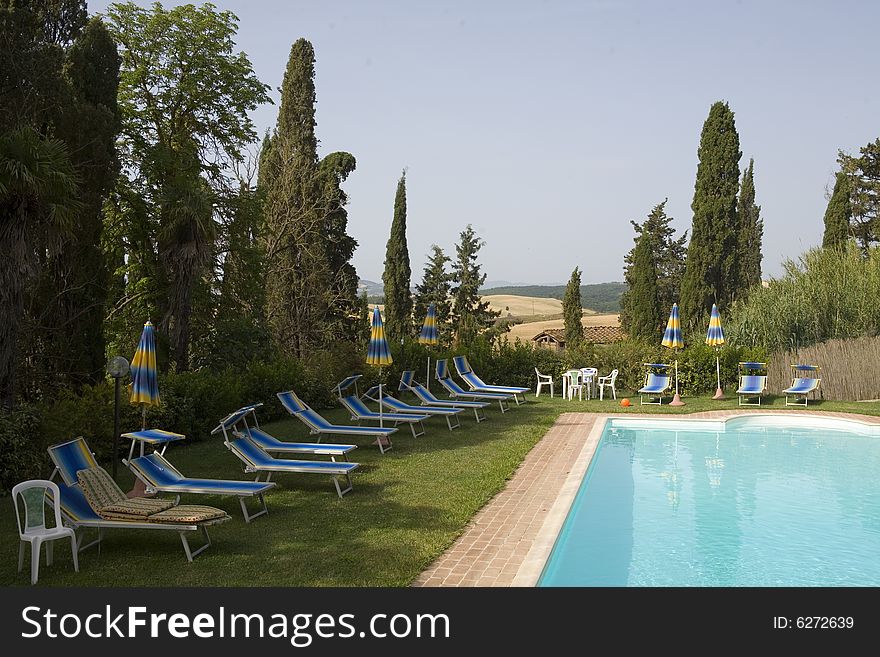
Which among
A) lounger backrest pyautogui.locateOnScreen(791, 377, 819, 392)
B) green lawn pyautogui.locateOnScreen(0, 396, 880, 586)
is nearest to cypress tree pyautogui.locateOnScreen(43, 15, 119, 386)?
green lawn pyautogui.locateOnScreen(0, 396, 880, 586)

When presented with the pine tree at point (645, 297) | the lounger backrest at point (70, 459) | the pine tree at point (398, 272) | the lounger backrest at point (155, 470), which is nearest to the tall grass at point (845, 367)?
the lounger backrest at point (155, 470)

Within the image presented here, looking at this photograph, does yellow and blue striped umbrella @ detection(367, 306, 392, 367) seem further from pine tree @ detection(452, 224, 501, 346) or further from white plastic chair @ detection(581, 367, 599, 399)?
pine tree @ detection(452, 224, 501, 346)

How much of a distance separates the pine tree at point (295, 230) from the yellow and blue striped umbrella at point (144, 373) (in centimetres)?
1531

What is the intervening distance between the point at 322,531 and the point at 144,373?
10.3ft

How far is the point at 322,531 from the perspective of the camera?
7312 millimetres

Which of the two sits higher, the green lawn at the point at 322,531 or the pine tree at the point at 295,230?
the pine tree at the point at 295,230

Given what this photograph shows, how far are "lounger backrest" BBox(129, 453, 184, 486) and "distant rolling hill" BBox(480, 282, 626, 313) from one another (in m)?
99.2

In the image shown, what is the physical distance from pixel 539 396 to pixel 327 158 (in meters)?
16.4

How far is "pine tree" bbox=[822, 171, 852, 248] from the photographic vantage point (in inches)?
1302

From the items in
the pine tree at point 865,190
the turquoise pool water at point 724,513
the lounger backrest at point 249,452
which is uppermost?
the pine tree at point 865,190

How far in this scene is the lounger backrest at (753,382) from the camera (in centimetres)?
1862

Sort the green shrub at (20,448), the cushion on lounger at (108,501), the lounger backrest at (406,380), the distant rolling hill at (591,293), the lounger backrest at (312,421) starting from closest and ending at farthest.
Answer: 1. the cushion on lounger at (108,501)
2. the green shrub at (20,448)
3. the lounger backrest at (312,421)
4. the lounger backrest at (406,380)
5. the distant rolling hill at (591,293)

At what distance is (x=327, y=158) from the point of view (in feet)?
106

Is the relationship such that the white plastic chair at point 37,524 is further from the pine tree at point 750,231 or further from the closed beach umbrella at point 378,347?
the pine tree at point 750,231
